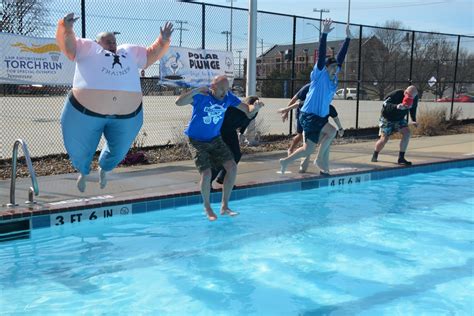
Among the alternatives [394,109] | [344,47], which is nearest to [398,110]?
[394,109]

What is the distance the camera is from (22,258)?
5.13m

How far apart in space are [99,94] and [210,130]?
4.68ft

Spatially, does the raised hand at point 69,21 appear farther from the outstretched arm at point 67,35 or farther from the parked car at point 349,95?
the parked car at point 349,95

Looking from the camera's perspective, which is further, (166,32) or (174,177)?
(174,177)

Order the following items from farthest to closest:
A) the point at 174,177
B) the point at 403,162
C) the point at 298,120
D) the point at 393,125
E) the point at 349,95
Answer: the point at 349,95, the point at 403,162, the point at 393,125, the point at 298,120, the point at 174,177

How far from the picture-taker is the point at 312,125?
7.55 metres

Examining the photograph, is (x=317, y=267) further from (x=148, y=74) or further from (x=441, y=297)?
(x=148, y=74)

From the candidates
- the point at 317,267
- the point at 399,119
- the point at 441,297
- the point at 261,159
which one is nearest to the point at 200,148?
the point at 317,267

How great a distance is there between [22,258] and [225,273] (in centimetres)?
203

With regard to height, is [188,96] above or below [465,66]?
below

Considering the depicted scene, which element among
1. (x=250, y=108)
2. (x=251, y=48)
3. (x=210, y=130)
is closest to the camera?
(x=210, y=130)

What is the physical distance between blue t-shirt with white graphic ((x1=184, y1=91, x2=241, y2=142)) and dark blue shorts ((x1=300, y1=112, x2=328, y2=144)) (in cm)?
204

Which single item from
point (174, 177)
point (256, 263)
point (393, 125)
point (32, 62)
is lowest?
point (256, 263)

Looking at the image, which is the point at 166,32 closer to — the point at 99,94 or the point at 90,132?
the point at 99,94
